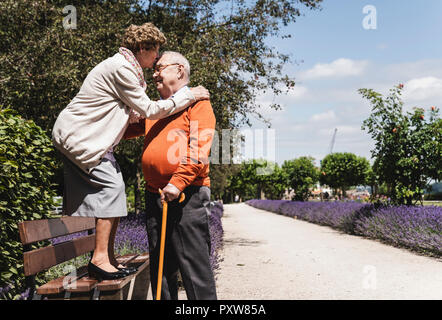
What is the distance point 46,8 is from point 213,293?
7.75 m

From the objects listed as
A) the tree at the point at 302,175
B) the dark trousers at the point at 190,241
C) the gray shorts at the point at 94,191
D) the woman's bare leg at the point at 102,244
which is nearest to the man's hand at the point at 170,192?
the dark trousers at the point at 190,241

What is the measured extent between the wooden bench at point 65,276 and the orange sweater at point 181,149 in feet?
2.37

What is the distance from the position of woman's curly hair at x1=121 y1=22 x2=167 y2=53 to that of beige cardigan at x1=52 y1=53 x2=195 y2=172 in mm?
175

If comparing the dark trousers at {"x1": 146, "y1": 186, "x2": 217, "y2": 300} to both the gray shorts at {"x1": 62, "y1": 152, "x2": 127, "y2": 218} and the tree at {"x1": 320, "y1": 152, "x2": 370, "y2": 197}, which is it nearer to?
the gray shorts at {"x1": 62, "y1": 152, "x2": 127, "y2": 218}

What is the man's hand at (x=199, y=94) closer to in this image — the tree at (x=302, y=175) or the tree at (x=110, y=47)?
the tree at (x=110, y=47)

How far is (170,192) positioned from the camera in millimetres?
2502

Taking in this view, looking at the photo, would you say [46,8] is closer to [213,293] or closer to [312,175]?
[213,293]

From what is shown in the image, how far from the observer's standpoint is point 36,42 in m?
7.82

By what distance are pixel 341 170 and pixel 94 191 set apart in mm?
42376

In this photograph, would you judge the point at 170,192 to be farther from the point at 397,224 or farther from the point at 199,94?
the point at 397,224

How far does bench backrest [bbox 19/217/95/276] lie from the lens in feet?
9.06

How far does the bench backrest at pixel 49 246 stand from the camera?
9.06 ft

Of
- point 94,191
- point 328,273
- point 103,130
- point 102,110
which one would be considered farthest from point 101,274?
point 328,273

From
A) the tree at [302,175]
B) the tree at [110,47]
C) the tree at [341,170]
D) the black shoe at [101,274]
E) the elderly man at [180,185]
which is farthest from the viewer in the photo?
the tree at [341,170]
